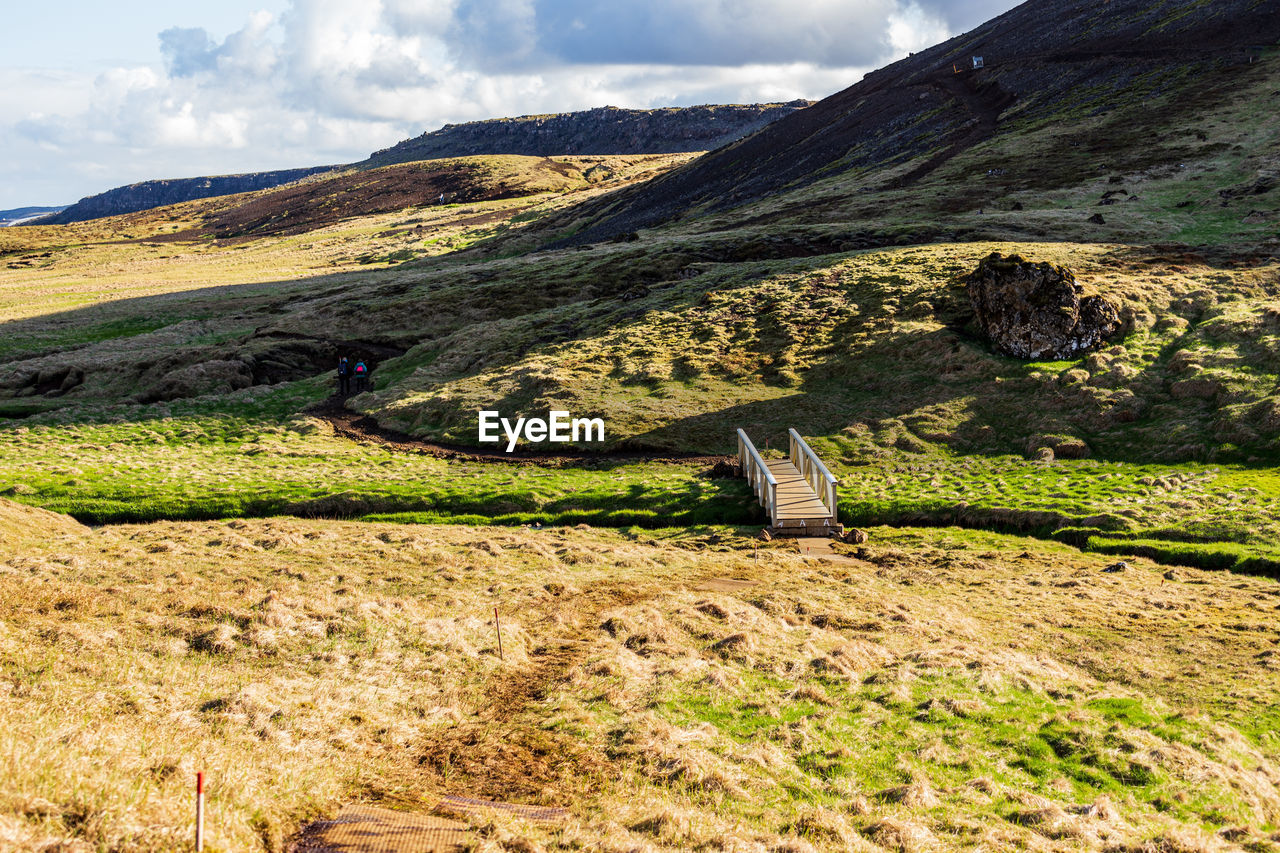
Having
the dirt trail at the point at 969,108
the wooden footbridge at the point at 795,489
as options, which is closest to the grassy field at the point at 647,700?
the wooden footbridge at the point at 795,489

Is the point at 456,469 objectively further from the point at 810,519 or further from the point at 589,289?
the point at 589,289

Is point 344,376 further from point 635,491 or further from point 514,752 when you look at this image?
point 514,752

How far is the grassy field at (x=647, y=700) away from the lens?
11.2m

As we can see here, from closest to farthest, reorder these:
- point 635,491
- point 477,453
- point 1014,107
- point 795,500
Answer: point 795,500
point 635,491
point 477,453
point 1014,107

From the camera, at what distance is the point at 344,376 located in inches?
2036

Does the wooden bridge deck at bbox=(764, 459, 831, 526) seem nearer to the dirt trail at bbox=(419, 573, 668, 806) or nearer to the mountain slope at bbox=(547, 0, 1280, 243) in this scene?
the dirt trail at bbox=(419, 573, 668, 806)

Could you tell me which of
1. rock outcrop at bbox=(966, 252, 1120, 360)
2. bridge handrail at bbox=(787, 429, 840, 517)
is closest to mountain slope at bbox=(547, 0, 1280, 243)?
rock outcrop at bbox=(966, 252, 1120, 360)

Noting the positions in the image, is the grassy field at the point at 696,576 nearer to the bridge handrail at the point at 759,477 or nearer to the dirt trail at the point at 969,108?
the bridge handrail at the point at 759,477

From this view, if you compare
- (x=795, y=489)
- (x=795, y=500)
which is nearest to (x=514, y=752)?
(x=795, y=500)

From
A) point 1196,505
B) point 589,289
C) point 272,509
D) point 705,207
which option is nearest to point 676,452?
point 272,509

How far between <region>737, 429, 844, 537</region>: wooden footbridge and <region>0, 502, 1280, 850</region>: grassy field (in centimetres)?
433

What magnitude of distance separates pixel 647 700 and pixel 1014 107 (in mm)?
126053

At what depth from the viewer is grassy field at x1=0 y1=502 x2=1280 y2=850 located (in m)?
11.2

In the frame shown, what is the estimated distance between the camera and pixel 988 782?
42.6 feet
